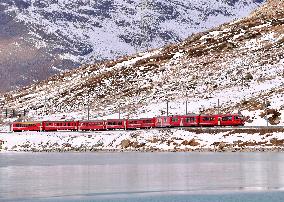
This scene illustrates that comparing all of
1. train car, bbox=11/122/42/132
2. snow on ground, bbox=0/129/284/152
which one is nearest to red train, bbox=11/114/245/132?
train car, bbox=11/122/42/132

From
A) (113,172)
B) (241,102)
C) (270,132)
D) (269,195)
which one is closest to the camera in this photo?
(269,195)

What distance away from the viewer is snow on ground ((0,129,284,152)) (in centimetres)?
13375

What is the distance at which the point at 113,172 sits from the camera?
2943 inches

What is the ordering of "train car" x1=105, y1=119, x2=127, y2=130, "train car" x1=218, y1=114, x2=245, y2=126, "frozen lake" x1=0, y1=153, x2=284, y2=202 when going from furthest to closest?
"train car" x1=105, y1=119, x2=127, y2=130
"train car" x1=218, y1=114, x2=245, y2=126
"frozen lake" x1=0, y1=153, x2=284, y2=202

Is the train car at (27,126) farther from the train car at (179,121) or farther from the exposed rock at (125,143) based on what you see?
the exposed rock at (125,143)

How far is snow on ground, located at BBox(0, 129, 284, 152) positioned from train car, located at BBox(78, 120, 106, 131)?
313 inches

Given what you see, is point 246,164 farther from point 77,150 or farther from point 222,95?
point 222,95

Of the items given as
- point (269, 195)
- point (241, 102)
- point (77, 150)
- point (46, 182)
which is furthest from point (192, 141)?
point (269, 195)

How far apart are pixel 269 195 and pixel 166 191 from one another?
7.57 meters

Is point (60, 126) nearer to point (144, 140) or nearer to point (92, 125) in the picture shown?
point (92, 125)

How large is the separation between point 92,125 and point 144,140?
1064 inches

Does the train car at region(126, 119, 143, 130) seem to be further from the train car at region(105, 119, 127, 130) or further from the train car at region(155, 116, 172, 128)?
the train car at region(155, 116, 172, 128)

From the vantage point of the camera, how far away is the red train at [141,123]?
502 feet

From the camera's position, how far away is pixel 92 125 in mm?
172875
